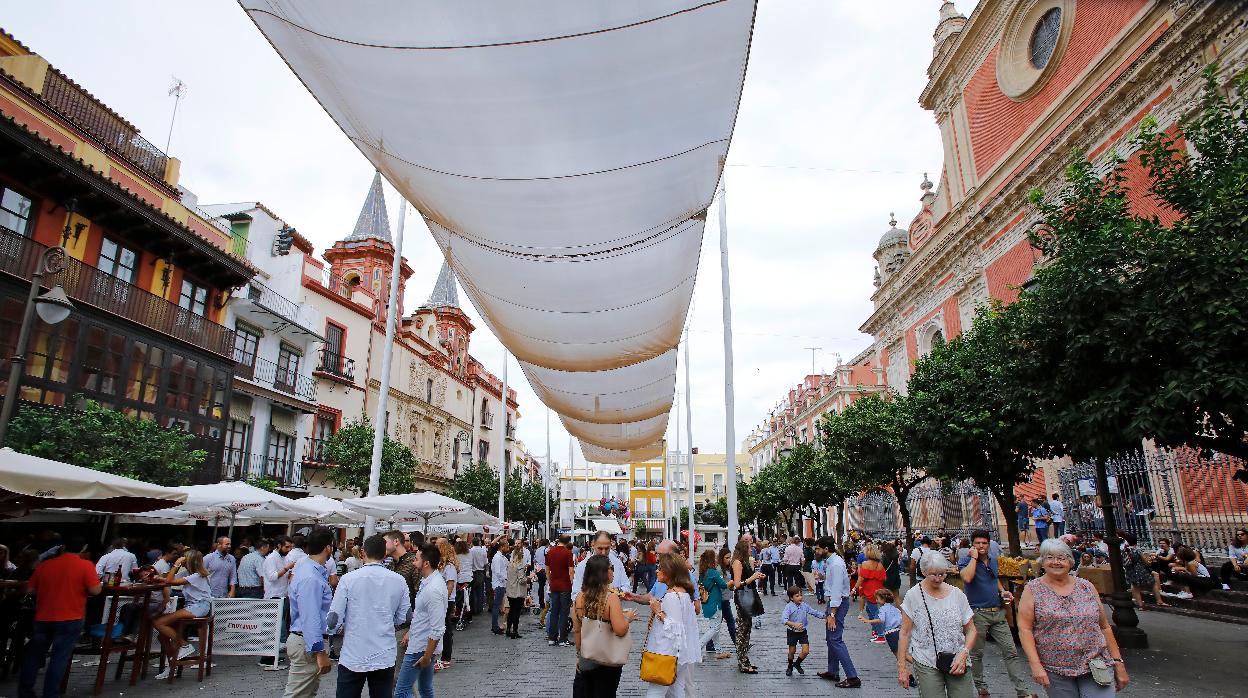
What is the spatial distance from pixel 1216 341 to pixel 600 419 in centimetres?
1264

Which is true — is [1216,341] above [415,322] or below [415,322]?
below

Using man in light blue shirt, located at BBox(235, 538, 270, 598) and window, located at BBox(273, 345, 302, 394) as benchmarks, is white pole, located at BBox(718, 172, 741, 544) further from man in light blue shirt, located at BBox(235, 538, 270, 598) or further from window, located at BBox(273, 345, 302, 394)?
window, located at BBox(273, 345, 302, 394)

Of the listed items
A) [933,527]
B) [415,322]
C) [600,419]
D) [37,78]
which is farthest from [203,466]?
[933,527]

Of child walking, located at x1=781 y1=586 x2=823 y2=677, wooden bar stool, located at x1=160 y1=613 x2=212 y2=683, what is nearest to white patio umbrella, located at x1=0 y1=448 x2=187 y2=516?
wooden bar stool, located at x1=160 y1=613 x2=212 y2=683

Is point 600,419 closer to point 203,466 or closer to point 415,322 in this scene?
point 203,466

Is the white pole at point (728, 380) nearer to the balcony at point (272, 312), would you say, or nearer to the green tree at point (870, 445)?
the green tree at point (870, 445)

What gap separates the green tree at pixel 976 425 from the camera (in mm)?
12789

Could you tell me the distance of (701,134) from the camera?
5797 millimetres

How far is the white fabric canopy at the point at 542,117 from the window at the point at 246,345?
60.0 ft

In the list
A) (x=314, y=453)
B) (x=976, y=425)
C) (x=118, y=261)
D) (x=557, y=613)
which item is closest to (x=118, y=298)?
(x=118, y=261)

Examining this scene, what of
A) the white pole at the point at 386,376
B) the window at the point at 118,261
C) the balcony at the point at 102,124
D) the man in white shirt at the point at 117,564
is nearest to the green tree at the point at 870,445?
the white pole at the point at 386,376

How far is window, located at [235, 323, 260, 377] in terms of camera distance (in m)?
23.7

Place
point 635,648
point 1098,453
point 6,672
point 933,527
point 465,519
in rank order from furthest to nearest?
point 933,527 < point 465,519 < point 635,648 < point 1098,453 < point 6,672

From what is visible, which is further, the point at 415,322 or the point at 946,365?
the point at 415,322
